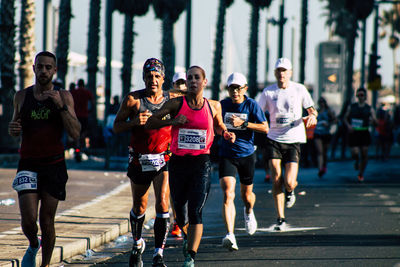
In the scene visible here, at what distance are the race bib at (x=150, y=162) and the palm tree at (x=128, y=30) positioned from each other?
27.2 meters

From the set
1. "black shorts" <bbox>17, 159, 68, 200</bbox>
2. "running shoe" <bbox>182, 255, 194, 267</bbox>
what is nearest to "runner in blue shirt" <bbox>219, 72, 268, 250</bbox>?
"running shoe" <bbox>182, 255, 194, 267</bbox>

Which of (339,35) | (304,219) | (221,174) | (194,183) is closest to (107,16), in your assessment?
(304,219)

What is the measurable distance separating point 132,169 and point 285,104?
12.5 feet

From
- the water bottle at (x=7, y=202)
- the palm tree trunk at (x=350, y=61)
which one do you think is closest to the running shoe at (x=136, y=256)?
the water bottle at (x=7, y=202)

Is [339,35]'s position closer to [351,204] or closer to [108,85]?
[108,85]

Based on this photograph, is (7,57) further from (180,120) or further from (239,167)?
(180,120)

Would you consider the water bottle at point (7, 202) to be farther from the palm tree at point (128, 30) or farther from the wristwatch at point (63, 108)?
the palm tree at point (128, 30)

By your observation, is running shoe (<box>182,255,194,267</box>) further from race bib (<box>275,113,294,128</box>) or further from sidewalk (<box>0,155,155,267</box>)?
race bib (<box>275,113,294,128</box>)

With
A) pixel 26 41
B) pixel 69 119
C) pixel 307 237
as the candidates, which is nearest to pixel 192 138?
pixel 69 119

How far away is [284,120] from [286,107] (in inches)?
7.0

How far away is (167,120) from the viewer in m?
7.85

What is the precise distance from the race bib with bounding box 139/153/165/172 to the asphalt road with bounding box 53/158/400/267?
957mm

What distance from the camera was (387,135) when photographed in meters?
29.7

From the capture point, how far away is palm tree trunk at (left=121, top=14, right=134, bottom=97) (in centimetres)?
3531
